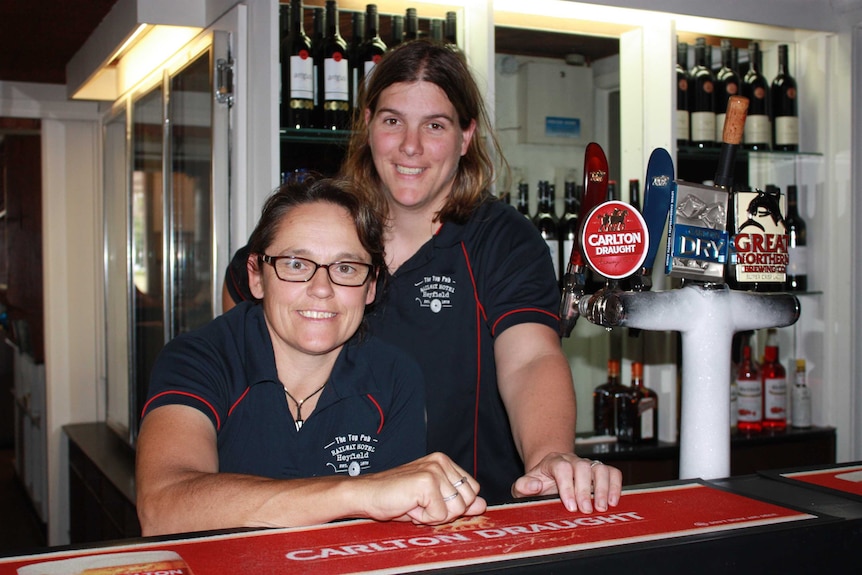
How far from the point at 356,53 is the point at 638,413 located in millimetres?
1336

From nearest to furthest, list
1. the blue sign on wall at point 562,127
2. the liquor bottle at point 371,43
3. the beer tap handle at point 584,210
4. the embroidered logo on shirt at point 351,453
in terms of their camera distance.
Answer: the beer tap handle at point 584,210 → the embroidered logo on shirt at point 351,453 → the liquor bottle at point 371,43 → the blue sign on wall at point 562,127

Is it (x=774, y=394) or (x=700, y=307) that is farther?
(x=774, y=394)

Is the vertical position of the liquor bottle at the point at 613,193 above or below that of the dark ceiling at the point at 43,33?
below

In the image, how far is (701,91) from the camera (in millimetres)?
2822

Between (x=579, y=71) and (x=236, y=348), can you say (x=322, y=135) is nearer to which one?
(x=236, y=348)

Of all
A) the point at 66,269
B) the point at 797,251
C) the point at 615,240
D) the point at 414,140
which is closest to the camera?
the point at 615,240

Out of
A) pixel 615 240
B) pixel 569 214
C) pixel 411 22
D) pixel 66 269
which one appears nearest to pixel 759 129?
pixel 569 214

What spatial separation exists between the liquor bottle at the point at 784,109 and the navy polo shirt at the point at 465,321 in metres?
1.51

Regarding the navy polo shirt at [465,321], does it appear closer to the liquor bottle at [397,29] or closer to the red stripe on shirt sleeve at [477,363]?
the red stripe on shirt sleeve at [477,363]

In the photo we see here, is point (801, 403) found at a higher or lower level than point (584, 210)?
lower

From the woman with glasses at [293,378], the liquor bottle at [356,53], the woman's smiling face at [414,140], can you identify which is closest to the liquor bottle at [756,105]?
the liquor bottle at [356,53]

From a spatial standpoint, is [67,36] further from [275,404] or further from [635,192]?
[275,404]

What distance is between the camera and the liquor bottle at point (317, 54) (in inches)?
87.7

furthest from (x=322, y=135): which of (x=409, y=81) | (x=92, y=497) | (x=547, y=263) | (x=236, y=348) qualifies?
(x=92, y=497)
